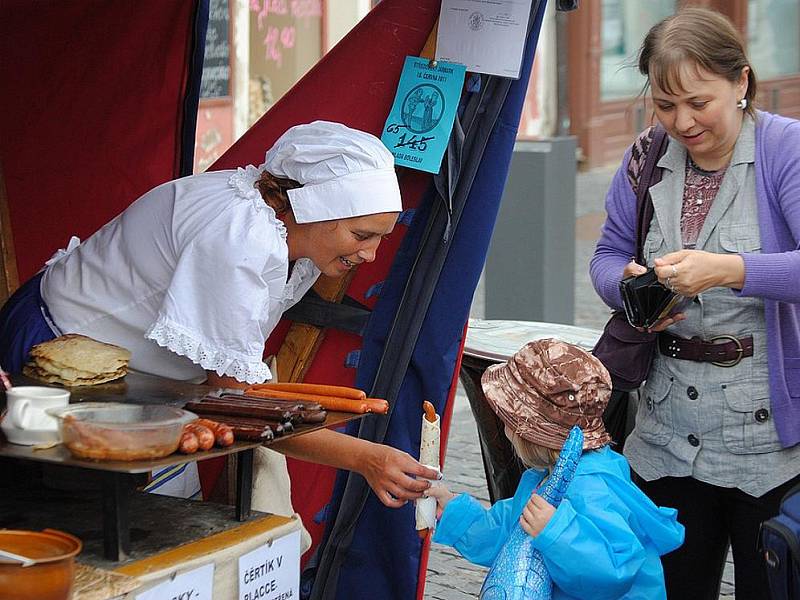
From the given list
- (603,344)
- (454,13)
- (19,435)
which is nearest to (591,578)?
(603,344)

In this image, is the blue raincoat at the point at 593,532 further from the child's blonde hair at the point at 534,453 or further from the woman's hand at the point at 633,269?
the woman's hand at the point at 633,269

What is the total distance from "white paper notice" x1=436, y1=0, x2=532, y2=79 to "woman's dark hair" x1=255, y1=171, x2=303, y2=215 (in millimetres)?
630

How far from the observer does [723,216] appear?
2.50 meters

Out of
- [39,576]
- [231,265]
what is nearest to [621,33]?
[231,265]

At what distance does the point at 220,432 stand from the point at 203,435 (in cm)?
4

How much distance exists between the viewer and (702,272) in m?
2.37

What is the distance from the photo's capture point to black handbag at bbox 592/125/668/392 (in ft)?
8.64

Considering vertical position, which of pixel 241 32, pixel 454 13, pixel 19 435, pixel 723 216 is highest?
pixel 241 32

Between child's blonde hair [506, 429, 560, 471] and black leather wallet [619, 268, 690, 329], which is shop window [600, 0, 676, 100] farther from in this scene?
child's blonde hair [506, 429, 560, 471]

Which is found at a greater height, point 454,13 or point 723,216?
point 454,13

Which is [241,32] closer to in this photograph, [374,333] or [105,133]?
[105,133]

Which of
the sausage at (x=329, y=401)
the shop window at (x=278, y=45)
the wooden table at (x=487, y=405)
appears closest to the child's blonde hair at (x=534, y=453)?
the sausage at (x=329, y=401)

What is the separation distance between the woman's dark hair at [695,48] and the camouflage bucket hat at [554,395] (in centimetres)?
59

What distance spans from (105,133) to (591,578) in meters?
2.18
